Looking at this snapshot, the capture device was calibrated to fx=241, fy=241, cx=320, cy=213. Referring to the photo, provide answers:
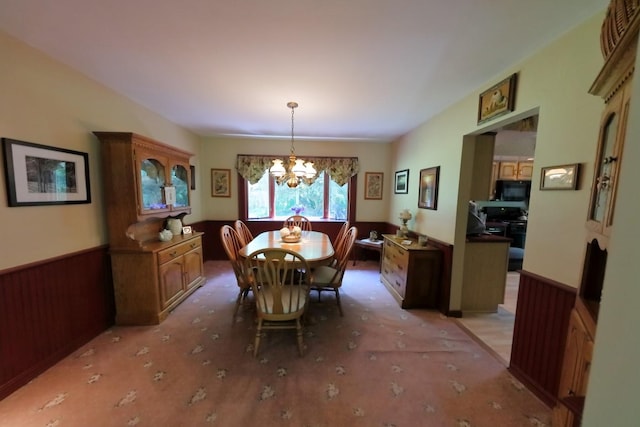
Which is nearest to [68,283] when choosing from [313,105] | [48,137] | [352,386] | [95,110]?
[48,137]

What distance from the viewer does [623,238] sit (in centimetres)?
45

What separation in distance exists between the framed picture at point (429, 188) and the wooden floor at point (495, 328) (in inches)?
52.5

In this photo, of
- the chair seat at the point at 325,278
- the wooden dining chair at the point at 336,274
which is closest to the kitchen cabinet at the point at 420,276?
the wooden dining chair at the point at 336,274

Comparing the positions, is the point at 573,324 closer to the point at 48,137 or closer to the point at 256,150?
the point at 48,137

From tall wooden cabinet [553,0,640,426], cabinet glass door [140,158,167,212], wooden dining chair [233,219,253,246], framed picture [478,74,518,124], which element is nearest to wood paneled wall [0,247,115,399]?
cabinet glass door [140,158,167,212]

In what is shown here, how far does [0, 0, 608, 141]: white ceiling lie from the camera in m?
1.34

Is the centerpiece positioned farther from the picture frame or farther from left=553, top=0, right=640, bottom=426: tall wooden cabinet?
left=553, top=0, right=640, bottom=426: tall wooden cabinet

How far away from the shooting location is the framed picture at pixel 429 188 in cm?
300

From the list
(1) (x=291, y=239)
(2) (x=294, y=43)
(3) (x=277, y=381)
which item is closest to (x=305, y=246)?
(1) (x=291, y=239)

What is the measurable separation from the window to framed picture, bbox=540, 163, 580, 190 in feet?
10.8

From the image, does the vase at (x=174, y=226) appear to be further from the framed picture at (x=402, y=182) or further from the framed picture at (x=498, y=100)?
the framed picture at (x=498, y=100)

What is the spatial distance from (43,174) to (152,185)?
0.92 metres

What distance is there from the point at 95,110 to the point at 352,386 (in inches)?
128

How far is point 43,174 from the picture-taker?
1811 mm
